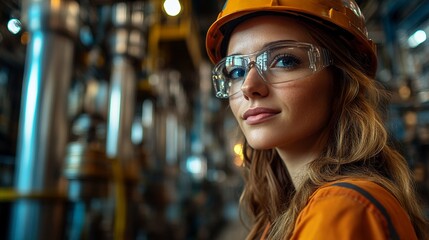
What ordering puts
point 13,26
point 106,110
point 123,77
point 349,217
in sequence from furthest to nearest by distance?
point 123,77, point 106,110, point 13,26, point 349,217

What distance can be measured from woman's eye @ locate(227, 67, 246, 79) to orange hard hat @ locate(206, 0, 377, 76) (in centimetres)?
17

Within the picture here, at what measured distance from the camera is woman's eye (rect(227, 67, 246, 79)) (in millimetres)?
1255

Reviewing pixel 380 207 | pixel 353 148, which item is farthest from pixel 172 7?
pixel 380 207

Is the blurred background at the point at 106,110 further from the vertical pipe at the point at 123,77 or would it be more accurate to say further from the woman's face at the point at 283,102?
the woman's face at the point at 283,102

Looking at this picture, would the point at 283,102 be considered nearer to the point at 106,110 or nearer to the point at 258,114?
the point at 258,114

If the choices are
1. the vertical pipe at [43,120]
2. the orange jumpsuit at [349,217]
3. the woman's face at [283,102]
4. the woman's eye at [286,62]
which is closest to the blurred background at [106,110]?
the vertical pipe at [43,120]

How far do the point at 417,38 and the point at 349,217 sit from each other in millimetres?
4416

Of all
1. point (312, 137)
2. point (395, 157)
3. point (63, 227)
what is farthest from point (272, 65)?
point (63, 227)

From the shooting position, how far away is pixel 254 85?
1.08m

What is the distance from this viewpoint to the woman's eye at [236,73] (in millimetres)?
1255

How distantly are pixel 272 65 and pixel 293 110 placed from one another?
0.53 ft

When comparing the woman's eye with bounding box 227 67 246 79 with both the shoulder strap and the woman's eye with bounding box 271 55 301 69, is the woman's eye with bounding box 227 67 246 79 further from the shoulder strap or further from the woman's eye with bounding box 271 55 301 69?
the shoulder strap

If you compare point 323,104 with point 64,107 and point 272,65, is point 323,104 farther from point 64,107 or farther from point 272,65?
point 64,107

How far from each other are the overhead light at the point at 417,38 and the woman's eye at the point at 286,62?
382cm
